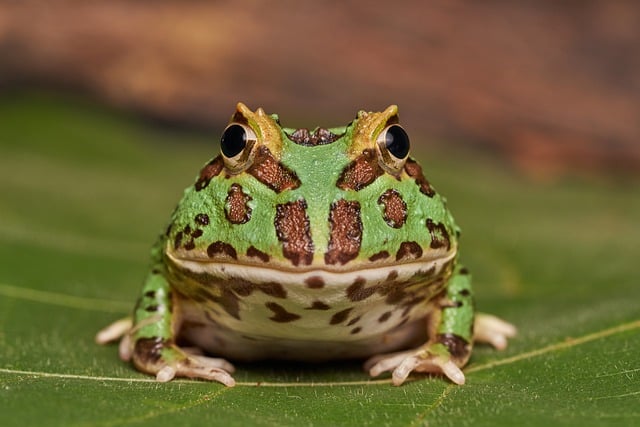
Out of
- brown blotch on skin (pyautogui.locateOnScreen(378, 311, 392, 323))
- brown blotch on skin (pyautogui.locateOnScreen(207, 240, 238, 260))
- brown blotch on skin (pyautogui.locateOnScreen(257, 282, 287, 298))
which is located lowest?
brown blotch on skin (pyautogui.locateOnScreen(378, 311, 392, 323))

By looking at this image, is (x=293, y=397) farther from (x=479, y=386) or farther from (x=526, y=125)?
(x=526, y=125)

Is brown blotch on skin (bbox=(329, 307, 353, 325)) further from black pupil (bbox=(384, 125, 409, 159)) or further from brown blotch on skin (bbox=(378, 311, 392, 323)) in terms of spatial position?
black pupil (bbox=(384, 125, 409, 159))

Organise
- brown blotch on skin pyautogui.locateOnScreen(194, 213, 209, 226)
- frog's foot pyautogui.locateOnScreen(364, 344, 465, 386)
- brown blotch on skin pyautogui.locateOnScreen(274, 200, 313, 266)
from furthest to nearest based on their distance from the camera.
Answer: frog's foot pyautogui.locateOnScreen(364, 344, 465, 386)
brown blotch on skin pyautogui.locateOnScreen(194, 213, 209, 226)
brown blotch on skin pyautogui.locateOnScreen(274, 200, 313, 266)

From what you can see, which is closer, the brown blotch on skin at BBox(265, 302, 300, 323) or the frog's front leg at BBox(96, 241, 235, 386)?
the brown blotch on skin at BBox(265, 302, 300, 323)

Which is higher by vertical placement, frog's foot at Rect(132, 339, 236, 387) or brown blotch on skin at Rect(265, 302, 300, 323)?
brown blotch on skin at Rect(265, 302, 300, 323)

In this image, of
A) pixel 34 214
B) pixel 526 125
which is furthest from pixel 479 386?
pixel 526 125

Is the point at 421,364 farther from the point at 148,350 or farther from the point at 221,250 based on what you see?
the point at 148,350

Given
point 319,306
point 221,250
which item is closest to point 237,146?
point 221,250

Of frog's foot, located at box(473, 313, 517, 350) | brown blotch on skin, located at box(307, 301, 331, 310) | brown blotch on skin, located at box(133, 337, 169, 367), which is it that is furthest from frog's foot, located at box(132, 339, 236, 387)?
frog's foot, located at box(473, 313, 517, 350)
